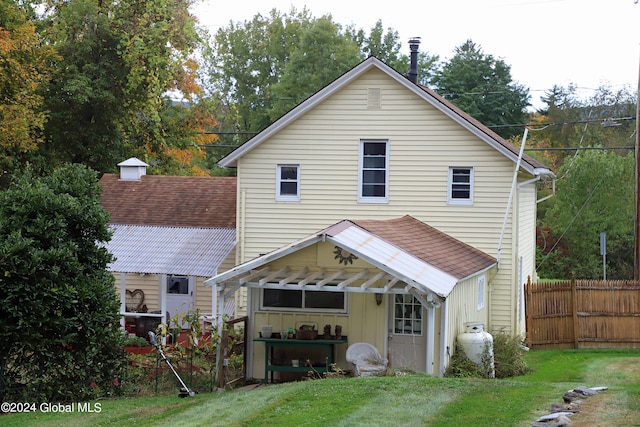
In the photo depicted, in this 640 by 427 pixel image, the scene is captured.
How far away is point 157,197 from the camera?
91.9ft

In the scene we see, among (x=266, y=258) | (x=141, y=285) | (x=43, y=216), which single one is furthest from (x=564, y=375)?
(x=141, y=285)

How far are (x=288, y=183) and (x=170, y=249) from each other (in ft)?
11.9

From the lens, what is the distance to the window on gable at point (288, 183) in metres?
24.2

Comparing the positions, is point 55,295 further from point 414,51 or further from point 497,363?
point 414,51

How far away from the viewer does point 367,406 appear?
13.0 meters

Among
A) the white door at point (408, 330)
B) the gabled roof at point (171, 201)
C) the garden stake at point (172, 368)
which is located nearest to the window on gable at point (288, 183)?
the gabled roof at point (171, 201)

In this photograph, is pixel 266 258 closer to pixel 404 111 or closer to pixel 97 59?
pixel 404 111

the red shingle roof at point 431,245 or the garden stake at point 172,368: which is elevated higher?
the red shingle roof at point 431,245

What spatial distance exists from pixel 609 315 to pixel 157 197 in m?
13.4

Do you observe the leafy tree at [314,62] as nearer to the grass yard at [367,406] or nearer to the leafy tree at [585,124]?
the leafy tree at [585,124]

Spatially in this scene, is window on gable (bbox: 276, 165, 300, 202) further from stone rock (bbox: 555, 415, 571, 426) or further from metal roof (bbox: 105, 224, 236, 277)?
stone rock (bbox: 555, 415, 571, 426)

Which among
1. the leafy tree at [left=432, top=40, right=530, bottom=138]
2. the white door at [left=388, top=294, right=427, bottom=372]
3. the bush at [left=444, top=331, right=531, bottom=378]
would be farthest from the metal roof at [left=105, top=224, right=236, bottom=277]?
the leafy tree at [left=432, top=40, right=530, bottom=138]

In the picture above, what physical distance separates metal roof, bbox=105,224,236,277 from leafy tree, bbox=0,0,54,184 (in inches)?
184

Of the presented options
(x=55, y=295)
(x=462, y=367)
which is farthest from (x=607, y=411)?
(x=55, y=295)
